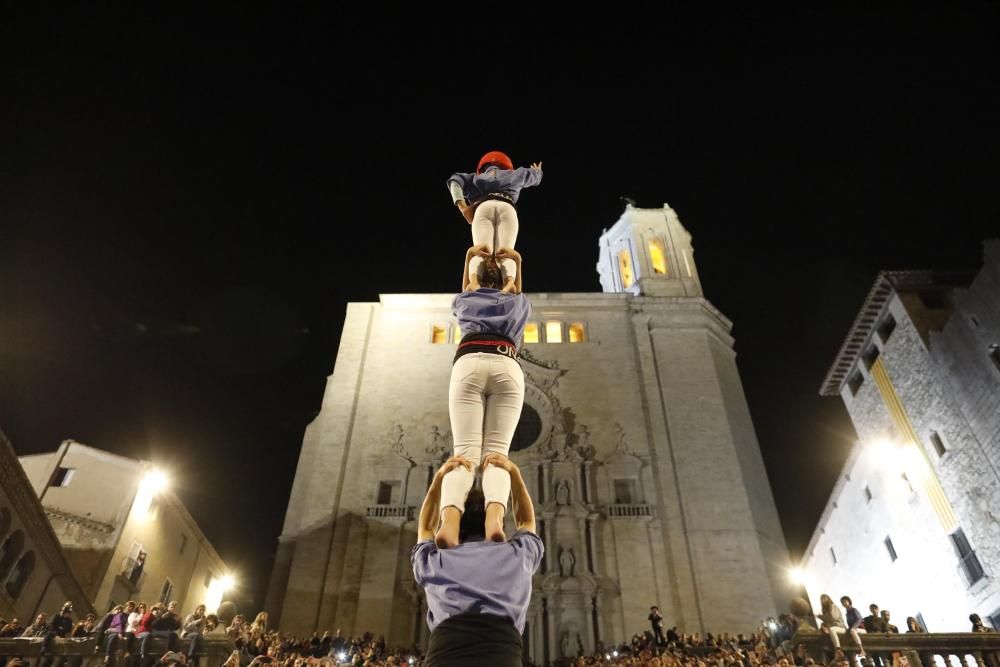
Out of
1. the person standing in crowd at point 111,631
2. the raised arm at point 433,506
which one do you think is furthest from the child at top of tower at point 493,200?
the person standing in crowd at point 111,631

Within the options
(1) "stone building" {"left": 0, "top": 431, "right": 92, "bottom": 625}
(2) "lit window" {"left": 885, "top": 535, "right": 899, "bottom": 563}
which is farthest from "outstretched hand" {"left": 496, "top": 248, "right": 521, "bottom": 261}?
(2) "lit window" {"left": 885, "top": 535, "right": 899, "bottom": 563}

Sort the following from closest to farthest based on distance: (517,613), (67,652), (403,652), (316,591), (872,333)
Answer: (517,613) < (67,652) < (403,652) < (316,591) < (872,333)

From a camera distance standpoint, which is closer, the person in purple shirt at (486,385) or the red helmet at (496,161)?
the person in purple shirt at (486,385)

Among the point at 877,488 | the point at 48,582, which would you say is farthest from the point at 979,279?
the point at 48,582

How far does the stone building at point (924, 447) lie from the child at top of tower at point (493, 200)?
22.4 metres

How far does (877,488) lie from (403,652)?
23125mm

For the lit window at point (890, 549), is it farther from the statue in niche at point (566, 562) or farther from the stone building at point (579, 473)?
the statue in niche at point (566, 562)

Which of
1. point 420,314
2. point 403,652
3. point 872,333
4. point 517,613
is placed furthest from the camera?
point 420,314

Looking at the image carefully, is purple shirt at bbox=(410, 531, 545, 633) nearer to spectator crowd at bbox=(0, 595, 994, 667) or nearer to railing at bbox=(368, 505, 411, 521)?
spectator crowd at bbox=(0, 595, 994, 667)

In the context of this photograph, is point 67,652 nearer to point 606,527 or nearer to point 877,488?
point 606,527

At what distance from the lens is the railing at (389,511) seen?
101ft

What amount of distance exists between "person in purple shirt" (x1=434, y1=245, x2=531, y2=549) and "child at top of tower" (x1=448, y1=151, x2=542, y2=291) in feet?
1.32

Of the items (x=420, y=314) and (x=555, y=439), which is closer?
(x=555, y=439)

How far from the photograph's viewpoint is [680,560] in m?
29.7
